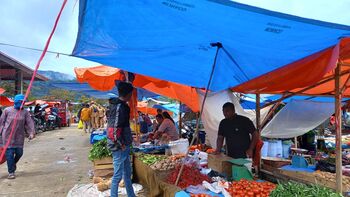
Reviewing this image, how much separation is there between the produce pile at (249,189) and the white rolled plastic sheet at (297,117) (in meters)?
4.95

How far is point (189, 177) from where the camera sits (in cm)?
482

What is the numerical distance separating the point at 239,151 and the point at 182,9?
3.21 m

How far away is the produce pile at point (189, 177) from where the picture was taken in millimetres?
4676

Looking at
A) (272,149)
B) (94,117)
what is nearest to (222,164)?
(272,149)

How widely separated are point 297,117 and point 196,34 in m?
6.00

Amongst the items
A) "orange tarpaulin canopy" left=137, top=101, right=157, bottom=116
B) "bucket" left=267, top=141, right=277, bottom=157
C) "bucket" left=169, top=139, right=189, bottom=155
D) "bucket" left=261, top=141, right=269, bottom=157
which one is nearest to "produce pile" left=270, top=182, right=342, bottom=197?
"bucket" left=169, top=139, right=189, bottom=155

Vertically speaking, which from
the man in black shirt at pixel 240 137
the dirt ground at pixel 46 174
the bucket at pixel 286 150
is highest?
the man in black shirt at pixel 240 137

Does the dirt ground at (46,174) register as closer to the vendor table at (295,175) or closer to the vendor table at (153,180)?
the vendor table at (153,180)

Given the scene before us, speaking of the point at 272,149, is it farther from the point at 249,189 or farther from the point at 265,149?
the point at 249,189

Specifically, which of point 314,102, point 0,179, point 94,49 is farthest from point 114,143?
point 314,102

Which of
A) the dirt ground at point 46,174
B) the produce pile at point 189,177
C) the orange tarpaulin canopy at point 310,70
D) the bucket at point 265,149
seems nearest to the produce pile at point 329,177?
the orange tarpaulin canopy at point 310,70

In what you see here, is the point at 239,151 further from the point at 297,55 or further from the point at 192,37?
the point at 192,37

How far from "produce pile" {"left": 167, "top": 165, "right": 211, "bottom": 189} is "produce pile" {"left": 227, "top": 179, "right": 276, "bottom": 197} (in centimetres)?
67

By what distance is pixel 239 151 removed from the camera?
5539 mm
